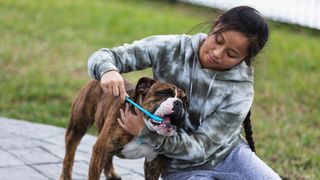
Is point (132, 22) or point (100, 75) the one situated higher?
point (100, 75)

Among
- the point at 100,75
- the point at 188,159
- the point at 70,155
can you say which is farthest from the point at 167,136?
the point at 70,155

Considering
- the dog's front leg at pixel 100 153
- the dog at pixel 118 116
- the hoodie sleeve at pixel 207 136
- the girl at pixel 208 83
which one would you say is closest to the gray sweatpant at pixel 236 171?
the girl at pixel 208 83

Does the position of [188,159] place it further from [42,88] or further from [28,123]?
[42,88]

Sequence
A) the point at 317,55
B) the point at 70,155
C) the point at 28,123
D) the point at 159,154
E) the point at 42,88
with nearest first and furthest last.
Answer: the point at 159,154 < the point at 70,155 < the point at 28,123 < the point at 42,88 < the point at 317,55

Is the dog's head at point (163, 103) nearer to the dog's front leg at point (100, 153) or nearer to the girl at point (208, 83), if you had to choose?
the girl at point (208, 83)

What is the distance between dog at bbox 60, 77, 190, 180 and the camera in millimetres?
3197

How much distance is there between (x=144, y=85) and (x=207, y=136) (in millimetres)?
477

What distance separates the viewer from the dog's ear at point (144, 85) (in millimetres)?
3459

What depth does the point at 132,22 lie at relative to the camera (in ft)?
38.2

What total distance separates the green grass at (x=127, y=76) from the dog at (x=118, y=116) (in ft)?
2.41

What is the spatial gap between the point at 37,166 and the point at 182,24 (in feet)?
24.4

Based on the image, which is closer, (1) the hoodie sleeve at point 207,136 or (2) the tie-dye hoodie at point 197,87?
(1) the hoodie sleeve at point 207,136

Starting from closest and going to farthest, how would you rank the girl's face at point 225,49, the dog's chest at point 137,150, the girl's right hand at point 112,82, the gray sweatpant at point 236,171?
the girl's right hand at point 112,82, the girl's face at point 225,49, the dog's chest at point 137,150, the gray sweatpant at point 236,171

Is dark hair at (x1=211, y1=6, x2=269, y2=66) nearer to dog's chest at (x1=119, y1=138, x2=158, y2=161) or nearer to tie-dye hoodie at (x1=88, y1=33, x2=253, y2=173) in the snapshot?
tie-dye hoodie at (x1=88, y1=33, x2=253, y2=173)
